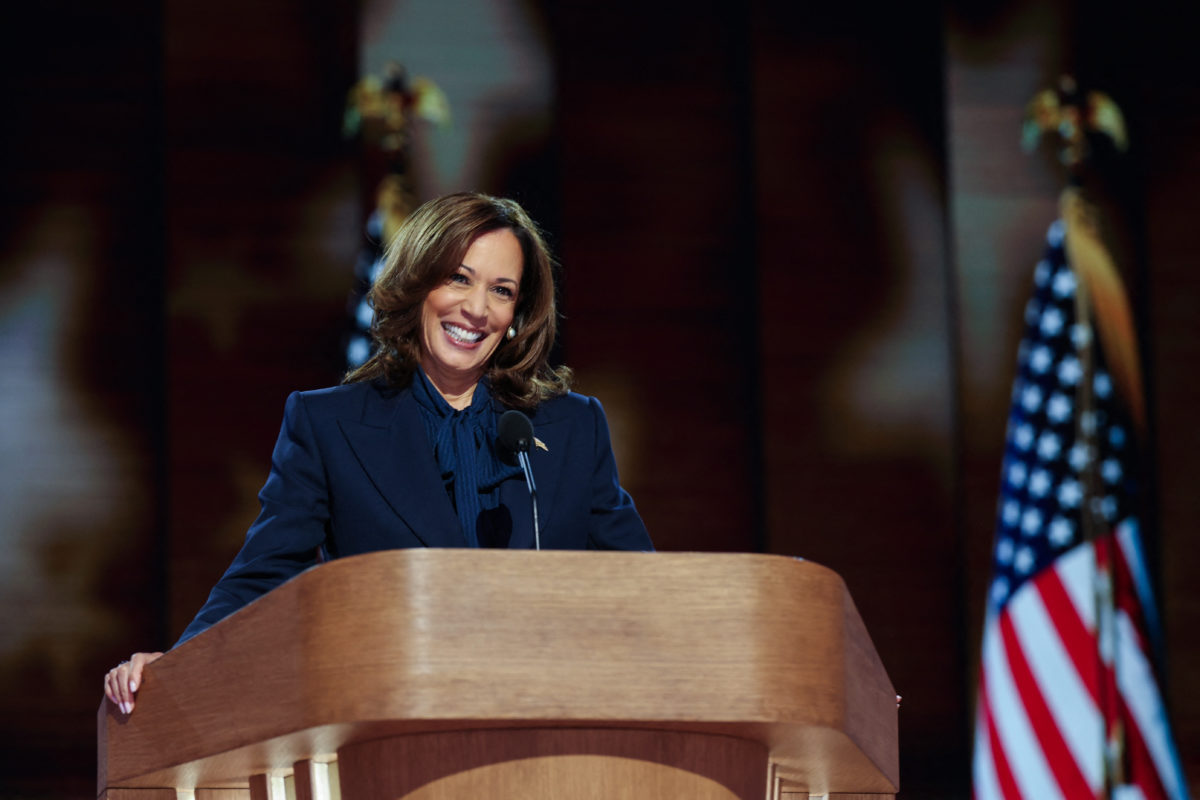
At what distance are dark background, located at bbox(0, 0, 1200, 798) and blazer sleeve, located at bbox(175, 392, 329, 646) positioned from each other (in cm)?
392

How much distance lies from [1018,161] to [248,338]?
129 inches

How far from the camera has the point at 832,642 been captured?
4.55 ft

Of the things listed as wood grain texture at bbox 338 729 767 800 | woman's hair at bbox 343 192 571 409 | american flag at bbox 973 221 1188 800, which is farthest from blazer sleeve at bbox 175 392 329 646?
american flag at bbox 973 221 1188 800

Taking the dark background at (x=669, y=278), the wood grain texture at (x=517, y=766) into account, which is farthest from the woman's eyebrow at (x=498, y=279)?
the dark background at (x=669, y=278)

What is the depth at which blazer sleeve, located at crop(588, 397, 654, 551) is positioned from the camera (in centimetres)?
205

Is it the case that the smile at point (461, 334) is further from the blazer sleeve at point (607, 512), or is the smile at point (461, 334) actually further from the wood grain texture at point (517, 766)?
the wood grain texture at point (517, 766)

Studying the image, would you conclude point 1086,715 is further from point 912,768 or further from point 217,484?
point 217,484

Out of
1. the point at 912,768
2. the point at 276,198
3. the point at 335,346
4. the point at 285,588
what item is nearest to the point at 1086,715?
the point at 912,768

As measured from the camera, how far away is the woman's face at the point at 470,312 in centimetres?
207

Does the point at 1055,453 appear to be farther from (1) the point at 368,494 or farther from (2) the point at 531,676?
(2) the point at 531,676

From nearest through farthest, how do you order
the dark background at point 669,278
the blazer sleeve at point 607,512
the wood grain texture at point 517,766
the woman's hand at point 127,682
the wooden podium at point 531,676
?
the wooden podium at point 531,676, the wood grain texture at point 517,766, the woman's hand at point 127,682, the blazer sleeve at point 607,512, the dark background at point 669,278

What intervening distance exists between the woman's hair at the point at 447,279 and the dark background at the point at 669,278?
3.60 m

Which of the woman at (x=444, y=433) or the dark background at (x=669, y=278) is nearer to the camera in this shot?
the woman at (x=444, y=433)

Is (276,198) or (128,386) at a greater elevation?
(276,198)
